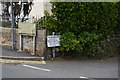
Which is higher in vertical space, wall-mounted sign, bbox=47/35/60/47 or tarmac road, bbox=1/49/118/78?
wall-mounted sign, bbox=47/35/60/47

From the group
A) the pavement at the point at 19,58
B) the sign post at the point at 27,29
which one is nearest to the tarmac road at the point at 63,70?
the pavement at the point at 19,58

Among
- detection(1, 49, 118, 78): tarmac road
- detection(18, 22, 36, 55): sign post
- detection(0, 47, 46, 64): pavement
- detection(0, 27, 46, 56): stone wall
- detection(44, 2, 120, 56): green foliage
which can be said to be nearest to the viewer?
detection(1, 49, 118, 78): tarmac road

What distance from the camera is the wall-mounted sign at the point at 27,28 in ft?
31.9

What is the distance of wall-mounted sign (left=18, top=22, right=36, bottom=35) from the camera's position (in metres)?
9.73

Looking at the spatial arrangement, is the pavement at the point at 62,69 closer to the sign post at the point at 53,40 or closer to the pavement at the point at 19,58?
the pavement at the point at 19,58

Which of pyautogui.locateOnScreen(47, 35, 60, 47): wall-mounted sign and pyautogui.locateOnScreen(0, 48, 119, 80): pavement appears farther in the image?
pyautogui.locateOnScreen(47, 35, 60, 47): wall-mounted sign

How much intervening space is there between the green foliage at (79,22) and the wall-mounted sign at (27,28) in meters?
0.72

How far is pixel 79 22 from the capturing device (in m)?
9.27

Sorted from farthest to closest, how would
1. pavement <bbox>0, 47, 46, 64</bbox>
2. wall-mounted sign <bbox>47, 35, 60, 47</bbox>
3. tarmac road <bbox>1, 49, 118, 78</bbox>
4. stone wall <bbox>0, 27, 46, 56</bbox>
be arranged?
stone wall <bbox>0, 27, 46, 56</bbox> → wall-mounted sign <bbox>47, 35, 60, 47</bbox> → pavement <bbox>0, 47, 46, 64</bbox> → tarmac road <bbox>1, 49, 118, 78</bbox>

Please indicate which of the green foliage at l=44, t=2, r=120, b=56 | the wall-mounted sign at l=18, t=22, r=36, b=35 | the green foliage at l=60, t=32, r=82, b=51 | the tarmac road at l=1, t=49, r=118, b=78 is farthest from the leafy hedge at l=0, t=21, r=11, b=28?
the green foliage at l=60, t=32, r=82, b=51

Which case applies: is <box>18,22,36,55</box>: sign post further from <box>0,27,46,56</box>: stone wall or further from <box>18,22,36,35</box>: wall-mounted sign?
<box>0,27,46,56</box>: stone wall

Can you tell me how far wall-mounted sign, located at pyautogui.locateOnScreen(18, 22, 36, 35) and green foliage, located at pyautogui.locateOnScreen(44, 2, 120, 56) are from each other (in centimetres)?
72

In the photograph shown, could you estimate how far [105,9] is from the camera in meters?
9.63

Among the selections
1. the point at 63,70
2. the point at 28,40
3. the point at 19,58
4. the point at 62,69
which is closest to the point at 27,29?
the point at 28,40
